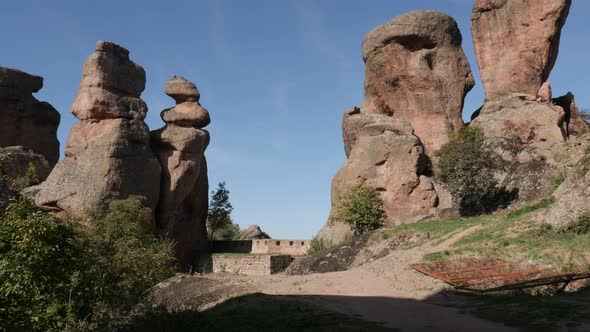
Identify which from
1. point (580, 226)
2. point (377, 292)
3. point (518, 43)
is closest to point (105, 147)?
point (377, 292)

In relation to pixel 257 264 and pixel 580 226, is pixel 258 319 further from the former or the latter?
pixel 257 264

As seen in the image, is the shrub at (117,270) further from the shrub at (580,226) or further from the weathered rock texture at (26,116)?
the weathered rock texture at (26,116)

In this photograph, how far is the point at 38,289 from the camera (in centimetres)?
1013

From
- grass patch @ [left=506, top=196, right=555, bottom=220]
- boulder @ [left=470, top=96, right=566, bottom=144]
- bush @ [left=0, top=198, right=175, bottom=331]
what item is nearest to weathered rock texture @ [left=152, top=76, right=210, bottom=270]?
boulder @ [left=470, top=96, right=566, bottom=144]

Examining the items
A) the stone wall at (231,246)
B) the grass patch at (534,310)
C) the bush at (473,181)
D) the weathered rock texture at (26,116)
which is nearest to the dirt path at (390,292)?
the grass patch at (534,310)

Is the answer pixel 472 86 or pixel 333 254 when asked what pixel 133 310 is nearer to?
pixel 333 254

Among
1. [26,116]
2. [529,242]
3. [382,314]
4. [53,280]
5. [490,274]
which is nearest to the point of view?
[382,314]

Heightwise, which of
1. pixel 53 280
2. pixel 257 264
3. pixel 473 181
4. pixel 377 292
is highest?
pixel 473 181

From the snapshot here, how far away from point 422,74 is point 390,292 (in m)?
21.1

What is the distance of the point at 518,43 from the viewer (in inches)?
1247

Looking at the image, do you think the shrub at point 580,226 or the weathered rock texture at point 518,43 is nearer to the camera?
the shrub at point 580,226

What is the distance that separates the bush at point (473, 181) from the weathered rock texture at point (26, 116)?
26787 millimetres

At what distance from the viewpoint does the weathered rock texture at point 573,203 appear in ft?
47.7

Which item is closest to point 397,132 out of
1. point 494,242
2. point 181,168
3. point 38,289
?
point 181,168
